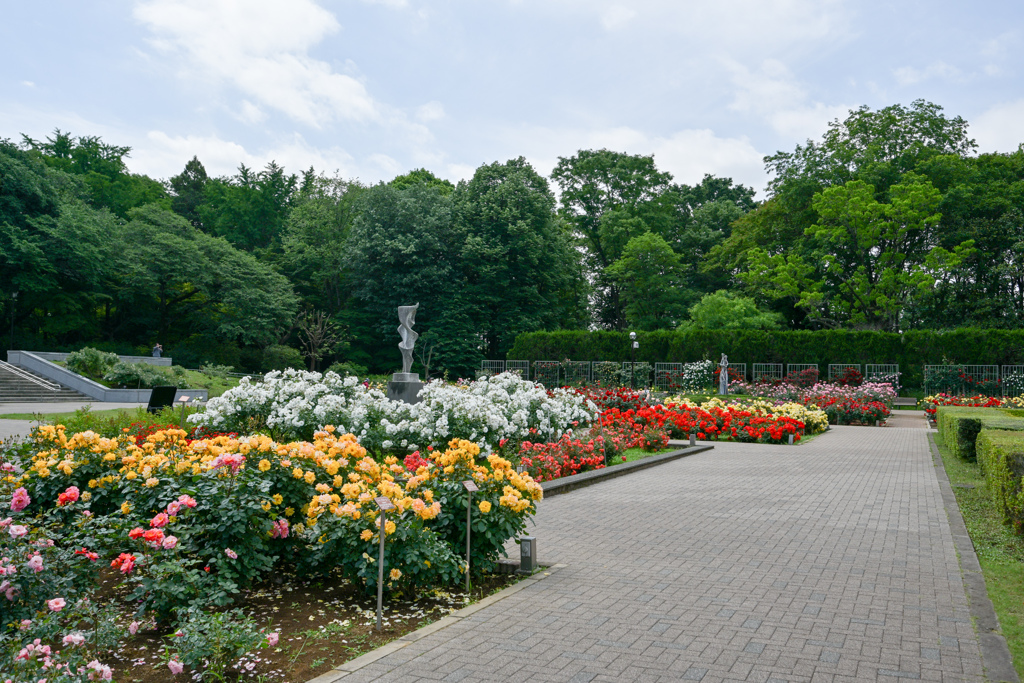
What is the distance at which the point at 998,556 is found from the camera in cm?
653

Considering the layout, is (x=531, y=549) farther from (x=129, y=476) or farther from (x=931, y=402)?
(x=931, y=402)

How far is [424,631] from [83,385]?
1058 inches

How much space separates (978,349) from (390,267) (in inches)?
1200

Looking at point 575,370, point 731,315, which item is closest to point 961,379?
point 731,315

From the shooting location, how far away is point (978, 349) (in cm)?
3316

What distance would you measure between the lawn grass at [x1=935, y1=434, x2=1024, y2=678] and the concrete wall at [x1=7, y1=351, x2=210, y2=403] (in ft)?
69.7

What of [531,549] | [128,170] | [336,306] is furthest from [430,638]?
[128,170]

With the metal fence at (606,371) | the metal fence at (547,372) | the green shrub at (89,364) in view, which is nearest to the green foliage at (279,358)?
the green shrub at (89,364)

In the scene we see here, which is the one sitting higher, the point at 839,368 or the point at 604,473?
the point at 839,368

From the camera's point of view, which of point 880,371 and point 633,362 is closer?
point 880,371

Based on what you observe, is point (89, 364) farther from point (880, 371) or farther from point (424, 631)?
point (880, 371)

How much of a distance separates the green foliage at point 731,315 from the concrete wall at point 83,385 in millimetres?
27373

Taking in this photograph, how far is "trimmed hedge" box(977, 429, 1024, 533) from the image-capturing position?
23.0 feet

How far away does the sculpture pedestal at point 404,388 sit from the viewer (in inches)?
627
